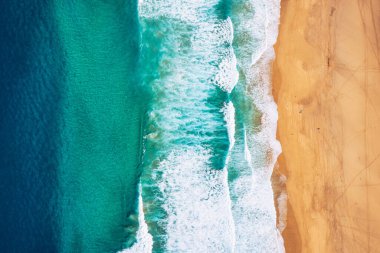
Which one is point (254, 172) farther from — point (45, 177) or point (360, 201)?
point (45, 177)

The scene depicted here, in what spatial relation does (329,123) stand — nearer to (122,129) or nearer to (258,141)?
(258,141)

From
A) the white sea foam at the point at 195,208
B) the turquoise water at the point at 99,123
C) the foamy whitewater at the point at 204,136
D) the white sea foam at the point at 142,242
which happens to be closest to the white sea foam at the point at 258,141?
the foamy whitewater at the point at 204,136

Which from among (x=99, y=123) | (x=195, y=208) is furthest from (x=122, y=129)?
(x=195, y=208)

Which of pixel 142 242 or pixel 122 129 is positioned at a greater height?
pixel 122 129

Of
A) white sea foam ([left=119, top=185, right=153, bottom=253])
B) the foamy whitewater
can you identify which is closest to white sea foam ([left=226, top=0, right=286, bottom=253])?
the foamy whitewater

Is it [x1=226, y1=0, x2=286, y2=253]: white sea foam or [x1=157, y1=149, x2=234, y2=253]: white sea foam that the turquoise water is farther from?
[x1=226, y1=0, x2=286, y2=253]: white sea foam

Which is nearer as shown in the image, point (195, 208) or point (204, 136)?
point (195, 208)

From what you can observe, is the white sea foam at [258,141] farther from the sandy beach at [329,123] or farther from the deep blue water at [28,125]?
the deep blue water at [28,125]
